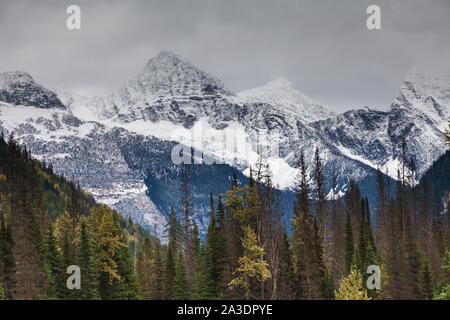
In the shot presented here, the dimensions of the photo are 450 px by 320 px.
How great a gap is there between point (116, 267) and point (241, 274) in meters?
15.4

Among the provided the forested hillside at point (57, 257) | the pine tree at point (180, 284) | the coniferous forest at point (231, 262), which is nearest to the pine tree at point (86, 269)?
the forested hillside at point (57, 257)

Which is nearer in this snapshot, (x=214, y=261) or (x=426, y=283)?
(x=426, y=283)

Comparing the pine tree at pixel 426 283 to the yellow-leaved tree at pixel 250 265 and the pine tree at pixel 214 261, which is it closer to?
the yellow-leaved tree at pixel 250 265

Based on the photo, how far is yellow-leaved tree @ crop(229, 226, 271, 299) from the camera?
47344 mm

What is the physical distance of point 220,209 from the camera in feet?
208

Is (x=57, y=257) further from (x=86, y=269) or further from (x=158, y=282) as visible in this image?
(x=158, y=282)

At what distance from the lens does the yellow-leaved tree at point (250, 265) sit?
4734cm

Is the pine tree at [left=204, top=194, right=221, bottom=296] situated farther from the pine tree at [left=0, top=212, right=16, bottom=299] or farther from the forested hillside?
the pine tree at [left=0, top=212, right=16, bottom=299]

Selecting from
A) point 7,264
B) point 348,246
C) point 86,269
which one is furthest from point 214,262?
point 348,246

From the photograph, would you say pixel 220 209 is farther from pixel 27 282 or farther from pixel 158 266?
pixel 27 282

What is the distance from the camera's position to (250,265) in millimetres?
47500

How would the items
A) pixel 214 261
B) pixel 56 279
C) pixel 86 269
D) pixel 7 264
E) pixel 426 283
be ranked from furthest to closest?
1. pixel 214 261
2. pixel 86 269
3. pixel 426 283
4. pixel 56 279
5. pixel 7 264
